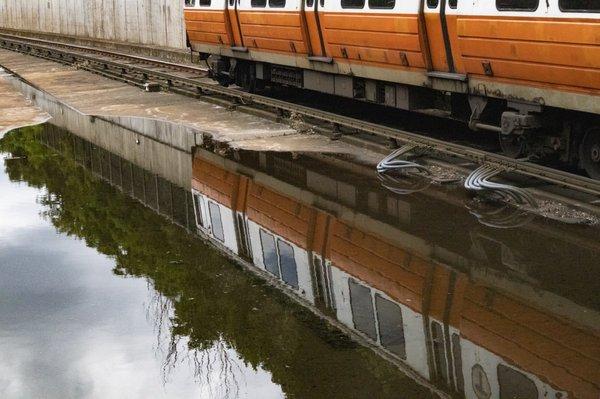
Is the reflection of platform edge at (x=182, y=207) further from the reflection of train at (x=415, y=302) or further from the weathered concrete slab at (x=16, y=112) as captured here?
the weathered concrete slab at (x=16, y=112)

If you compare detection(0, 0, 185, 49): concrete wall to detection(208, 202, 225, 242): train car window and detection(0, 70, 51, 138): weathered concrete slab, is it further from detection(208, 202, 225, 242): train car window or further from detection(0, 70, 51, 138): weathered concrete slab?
detection(208, 202, 225, 242): train car window

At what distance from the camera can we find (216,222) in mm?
9453

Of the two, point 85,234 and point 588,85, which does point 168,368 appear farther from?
point 588,85

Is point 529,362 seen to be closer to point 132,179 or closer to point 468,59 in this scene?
point 468,59

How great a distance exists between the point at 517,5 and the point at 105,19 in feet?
123

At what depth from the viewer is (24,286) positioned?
7738mm

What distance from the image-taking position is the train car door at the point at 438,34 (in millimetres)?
12097

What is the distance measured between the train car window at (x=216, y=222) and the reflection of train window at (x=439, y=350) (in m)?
3.07

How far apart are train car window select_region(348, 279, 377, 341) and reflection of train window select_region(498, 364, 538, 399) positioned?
96 centimetres

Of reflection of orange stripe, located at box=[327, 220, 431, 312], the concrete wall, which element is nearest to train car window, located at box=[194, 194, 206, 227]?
reflection of orange stripe, located at box=[327, 220, 431, 312]

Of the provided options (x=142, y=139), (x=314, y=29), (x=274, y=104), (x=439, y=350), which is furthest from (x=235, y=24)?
(x=439, y=350)

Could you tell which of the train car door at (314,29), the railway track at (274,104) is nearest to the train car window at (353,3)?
the train car door at (314,29)

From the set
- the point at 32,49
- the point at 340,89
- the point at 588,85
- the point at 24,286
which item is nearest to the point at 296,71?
the point at 340,89

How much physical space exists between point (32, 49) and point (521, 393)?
128 feet
